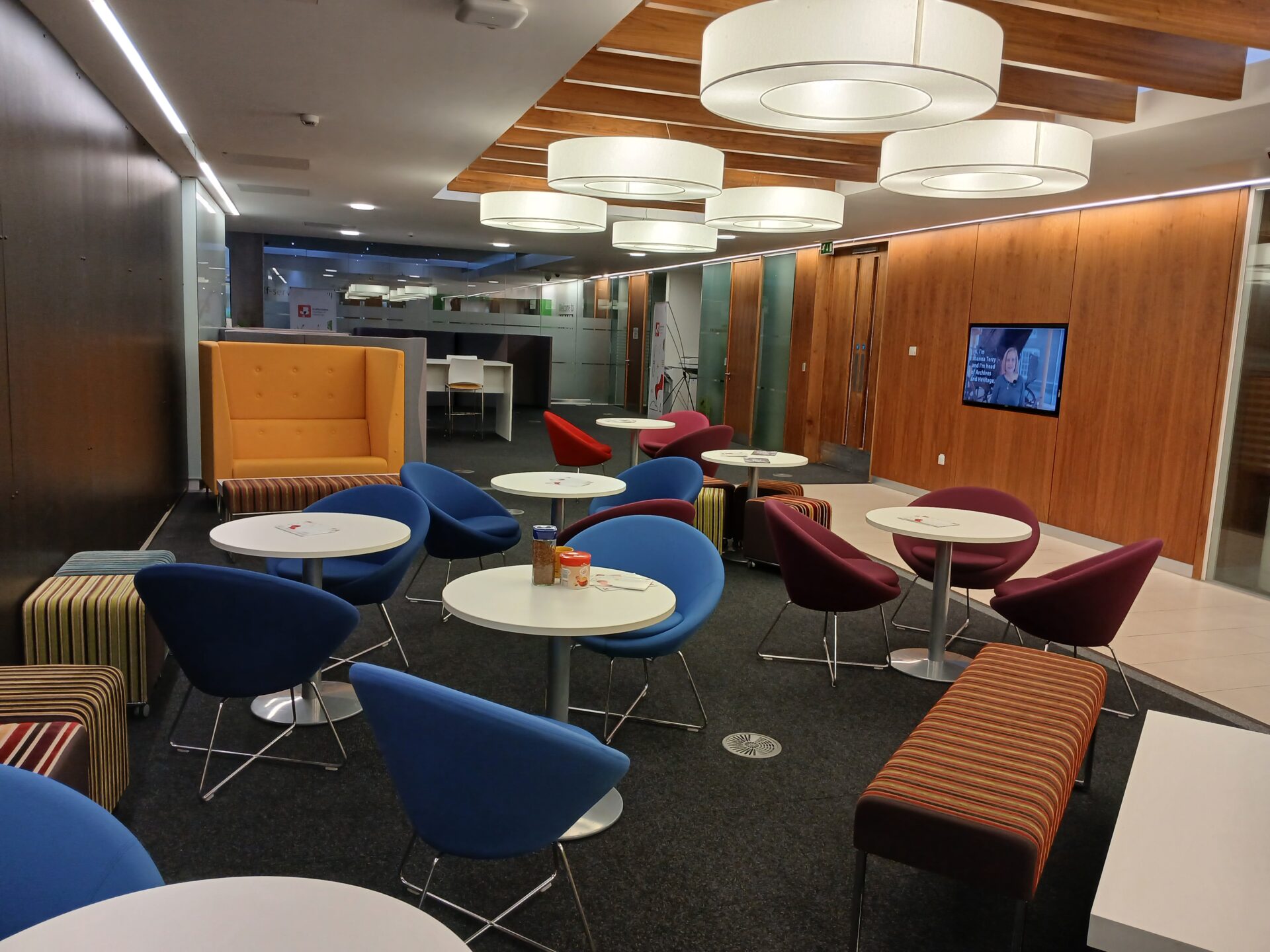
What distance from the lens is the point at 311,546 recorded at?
3.63m

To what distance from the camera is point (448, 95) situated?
17.6 feet

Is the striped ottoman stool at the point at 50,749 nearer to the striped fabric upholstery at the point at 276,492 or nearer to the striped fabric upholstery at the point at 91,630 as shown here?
the striped fabric upholstery at the point at 91,630

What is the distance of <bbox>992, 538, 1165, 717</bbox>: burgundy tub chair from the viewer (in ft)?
13.1

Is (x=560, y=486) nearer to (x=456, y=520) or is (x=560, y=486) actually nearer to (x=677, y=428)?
(x=456, y=520)

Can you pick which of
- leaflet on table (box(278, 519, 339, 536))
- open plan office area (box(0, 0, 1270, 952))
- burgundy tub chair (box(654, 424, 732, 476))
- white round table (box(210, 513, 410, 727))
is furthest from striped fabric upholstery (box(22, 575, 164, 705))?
burgundy tub chair (box(654, 424, 732, 476))

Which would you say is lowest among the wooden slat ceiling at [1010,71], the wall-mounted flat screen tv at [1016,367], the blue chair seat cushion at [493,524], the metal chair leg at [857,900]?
the metal chair leg at [857,900]

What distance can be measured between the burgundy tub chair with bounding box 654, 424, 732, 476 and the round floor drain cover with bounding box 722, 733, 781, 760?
384 cm

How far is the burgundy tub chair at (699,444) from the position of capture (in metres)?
7.64

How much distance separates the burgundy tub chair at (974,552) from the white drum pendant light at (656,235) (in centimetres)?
344

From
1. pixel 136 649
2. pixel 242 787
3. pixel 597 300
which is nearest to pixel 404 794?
pixel 242 787

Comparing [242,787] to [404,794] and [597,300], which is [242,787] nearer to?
[404,794]

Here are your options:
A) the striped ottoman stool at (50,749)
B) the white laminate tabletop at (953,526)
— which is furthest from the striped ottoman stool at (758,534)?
the striped ottoman stool at (50,749)

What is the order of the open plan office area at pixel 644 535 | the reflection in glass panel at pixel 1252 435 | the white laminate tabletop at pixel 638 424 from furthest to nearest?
1. the white laminate tabletop at pixel 638 424
2. the reflection in glass panel at pixel 1252 435
3. the open plan office area at pixel 644 535

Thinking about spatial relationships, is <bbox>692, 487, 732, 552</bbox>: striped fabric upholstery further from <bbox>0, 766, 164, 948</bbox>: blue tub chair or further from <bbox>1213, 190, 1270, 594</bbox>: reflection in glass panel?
<bbox>0, 766, 164, 948</bbox>: blue tub chair
